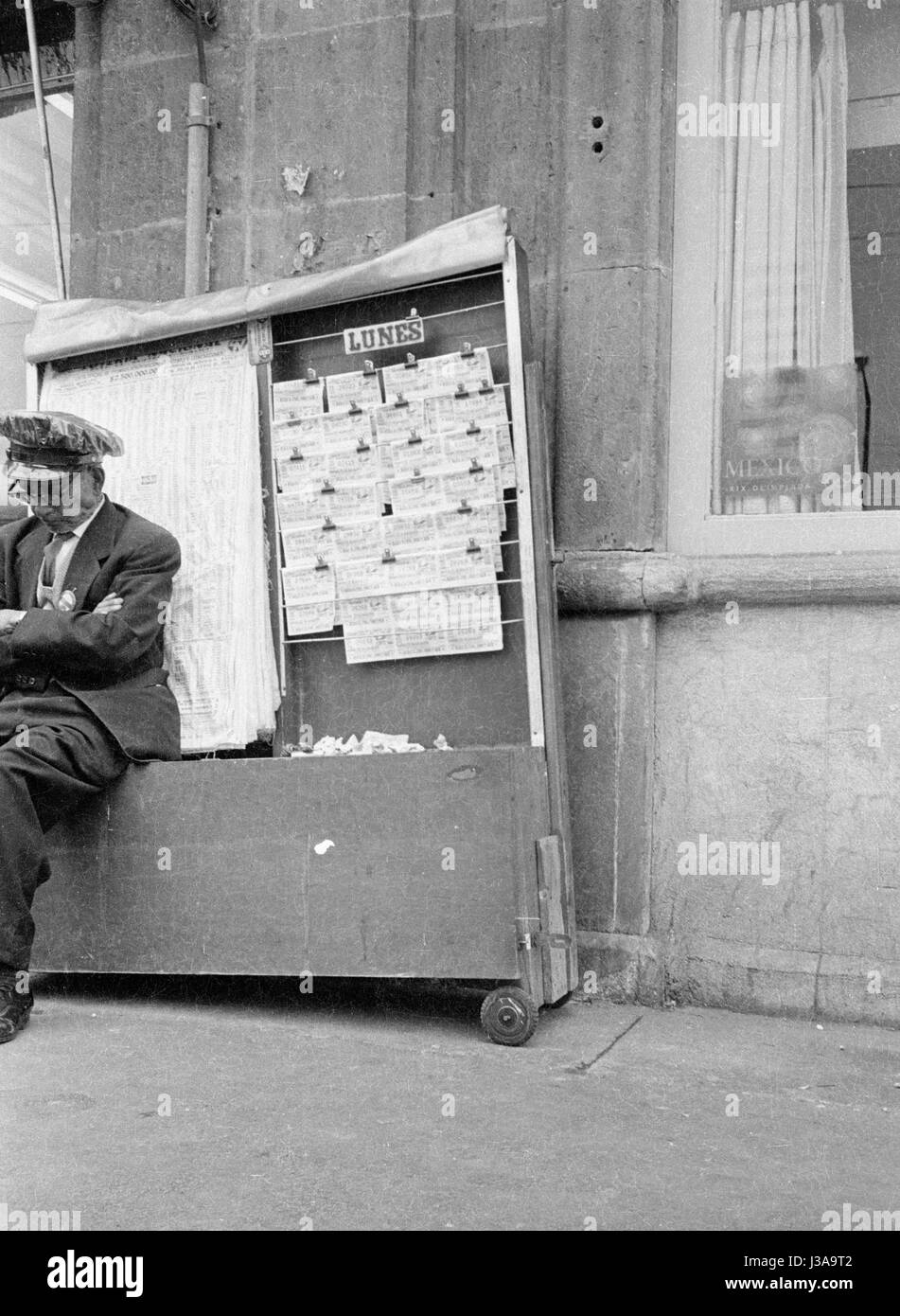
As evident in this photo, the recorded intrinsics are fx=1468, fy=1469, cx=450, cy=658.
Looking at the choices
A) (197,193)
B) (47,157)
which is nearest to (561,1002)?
(197,193)

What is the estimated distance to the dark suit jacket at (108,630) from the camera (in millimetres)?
4484

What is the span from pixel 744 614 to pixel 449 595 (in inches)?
37.5

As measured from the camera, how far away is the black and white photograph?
Result: 4.29 meters

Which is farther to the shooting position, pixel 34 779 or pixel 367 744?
pixel 367 744

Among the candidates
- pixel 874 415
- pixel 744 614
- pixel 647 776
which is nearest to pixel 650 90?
pixel 874 415

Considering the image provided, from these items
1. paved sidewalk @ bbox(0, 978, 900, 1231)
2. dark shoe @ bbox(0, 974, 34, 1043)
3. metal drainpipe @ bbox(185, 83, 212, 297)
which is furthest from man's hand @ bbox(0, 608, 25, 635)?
metal drainpipe @ bbox(185, 83, 212, 297)

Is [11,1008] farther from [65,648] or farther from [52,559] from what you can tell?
[52,559]

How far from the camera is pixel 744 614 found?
4.72 meters

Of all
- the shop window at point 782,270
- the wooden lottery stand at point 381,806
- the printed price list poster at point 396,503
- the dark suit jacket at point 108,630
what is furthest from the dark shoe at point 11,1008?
the shop window at point 782,270

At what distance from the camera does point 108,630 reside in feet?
14.7

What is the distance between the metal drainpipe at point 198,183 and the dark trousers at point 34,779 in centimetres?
177

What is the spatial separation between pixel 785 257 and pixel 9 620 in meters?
2.83

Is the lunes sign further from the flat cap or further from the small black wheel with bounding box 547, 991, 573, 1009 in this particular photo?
the small black wheel with bounding box 547, 991, 573, 1009

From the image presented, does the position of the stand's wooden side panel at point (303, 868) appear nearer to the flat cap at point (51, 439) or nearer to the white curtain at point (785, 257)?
the flat cap at point (51, 439)
